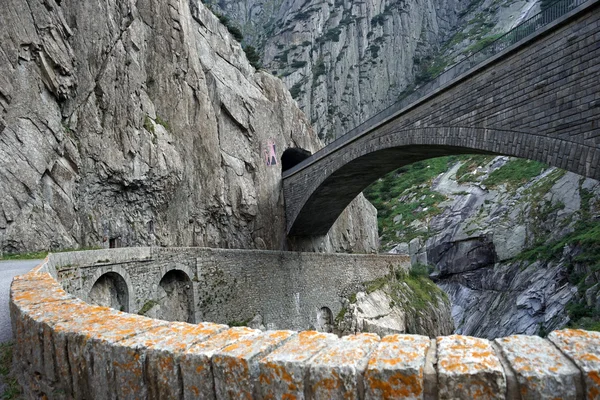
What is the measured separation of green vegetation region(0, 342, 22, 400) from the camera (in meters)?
2.77

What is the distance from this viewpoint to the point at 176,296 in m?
12.9

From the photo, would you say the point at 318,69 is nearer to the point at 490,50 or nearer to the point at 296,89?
the point at 296,89

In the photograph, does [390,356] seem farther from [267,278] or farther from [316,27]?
[316,27]

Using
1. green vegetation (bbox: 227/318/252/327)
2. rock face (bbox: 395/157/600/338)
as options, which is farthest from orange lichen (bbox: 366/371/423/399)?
rock face (bbox: 395/157/600/338)

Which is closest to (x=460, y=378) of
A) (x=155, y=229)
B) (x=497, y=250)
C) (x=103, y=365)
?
(x=103, y=365)

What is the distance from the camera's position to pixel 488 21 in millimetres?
65188

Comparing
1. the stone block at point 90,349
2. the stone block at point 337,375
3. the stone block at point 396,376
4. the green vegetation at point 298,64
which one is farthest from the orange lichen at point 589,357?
the green vegetation at point 298,64

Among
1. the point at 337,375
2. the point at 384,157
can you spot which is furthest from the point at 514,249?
the point at 337,375

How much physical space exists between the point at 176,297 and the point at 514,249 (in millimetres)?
25037

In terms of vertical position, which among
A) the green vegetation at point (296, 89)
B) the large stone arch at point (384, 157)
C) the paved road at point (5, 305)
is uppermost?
the green vegetation at point (296, 89)

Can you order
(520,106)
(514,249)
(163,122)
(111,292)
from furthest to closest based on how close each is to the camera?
(514,249) < (163,122) < (520,106) < (111,292)

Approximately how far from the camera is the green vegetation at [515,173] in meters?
31.9

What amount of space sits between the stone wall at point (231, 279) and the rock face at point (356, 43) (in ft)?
107

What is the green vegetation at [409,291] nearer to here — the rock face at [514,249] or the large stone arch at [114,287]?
the rock face at [514,249]
